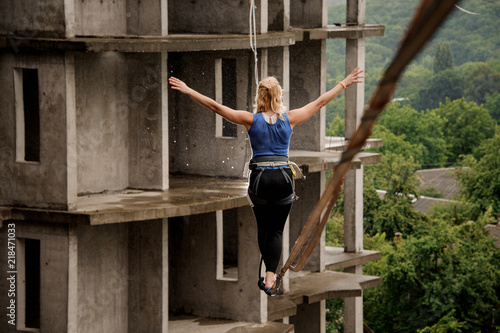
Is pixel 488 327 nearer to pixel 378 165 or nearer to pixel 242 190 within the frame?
pixel 242 190

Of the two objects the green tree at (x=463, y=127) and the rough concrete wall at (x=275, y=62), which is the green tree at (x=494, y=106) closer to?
→ the green tree at (x=463, y=127)

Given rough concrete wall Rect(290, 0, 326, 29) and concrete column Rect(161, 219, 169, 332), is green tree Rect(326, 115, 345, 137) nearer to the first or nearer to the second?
rough concrete wall Rect(290, 0, 326, 29)

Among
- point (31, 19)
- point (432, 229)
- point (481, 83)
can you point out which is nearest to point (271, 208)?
point (31, 19)

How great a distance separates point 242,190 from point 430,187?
240 feet

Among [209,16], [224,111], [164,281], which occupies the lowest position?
[164,281]

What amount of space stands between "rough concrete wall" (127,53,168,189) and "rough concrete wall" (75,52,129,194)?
18 cm

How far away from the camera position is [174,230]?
2541cm

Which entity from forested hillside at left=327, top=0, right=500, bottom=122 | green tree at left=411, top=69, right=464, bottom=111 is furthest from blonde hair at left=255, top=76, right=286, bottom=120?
green tree at left=411, top=69, right=464, bottom=111

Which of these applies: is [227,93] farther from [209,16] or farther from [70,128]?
[70,128]

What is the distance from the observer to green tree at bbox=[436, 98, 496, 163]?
102 metres

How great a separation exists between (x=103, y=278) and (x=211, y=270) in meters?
3.50

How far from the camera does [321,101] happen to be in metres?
12.4

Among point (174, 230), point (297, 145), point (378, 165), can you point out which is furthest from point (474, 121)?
point (174, 230)

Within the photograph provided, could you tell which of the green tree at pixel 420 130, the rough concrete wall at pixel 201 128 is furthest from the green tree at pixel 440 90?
the rough concrete wall at pixel 201 128
